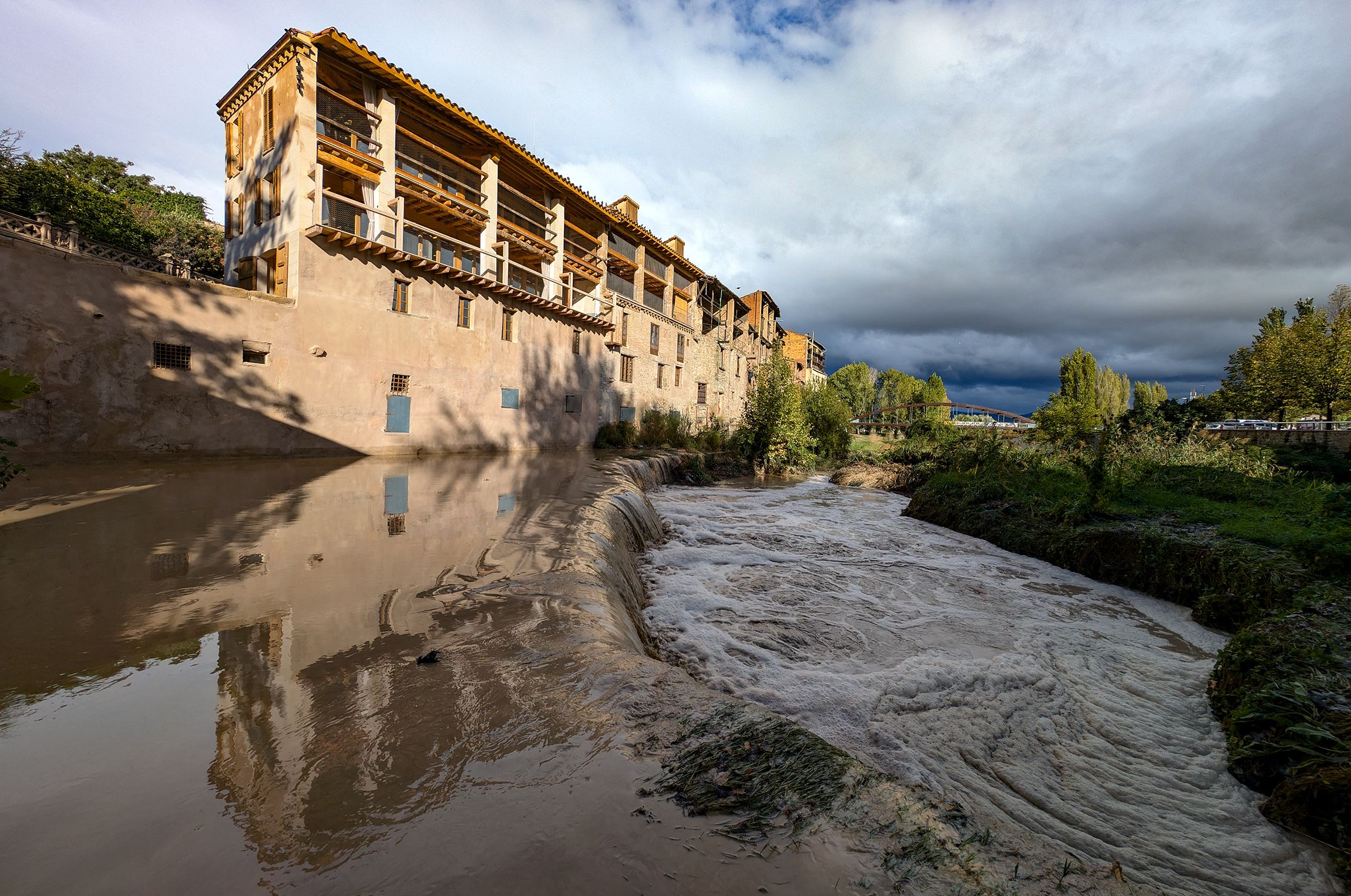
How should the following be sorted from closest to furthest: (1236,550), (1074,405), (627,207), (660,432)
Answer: (1236,550), (660,432), (627,207), (1074,405)

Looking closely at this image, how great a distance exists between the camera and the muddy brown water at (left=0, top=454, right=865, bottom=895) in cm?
168

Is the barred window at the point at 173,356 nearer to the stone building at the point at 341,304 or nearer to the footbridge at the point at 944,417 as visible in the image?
the stone building at the point at 341,304

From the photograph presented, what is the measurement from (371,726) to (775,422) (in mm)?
21690

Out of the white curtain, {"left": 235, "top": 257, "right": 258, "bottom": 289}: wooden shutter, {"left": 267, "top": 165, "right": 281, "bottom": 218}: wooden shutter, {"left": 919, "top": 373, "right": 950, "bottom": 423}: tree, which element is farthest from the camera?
{"left": 919, "top": 373, "right": 950, "bottom": 423}: tree

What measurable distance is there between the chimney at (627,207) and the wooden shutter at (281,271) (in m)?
17.2

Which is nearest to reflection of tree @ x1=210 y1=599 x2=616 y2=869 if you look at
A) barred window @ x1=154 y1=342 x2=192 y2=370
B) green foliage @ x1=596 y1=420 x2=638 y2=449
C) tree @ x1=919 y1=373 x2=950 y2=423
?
barred window @ x1=154 y1=342 x2=192 y2=370

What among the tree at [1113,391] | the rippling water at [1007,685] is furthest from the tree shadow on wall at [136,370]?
the tree at [1113,391]

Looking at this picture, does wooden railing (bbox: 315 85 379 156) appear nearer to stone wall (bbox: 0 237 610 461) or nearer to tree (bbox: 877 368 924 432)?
stone wall (bbox: 0 237 610 461)

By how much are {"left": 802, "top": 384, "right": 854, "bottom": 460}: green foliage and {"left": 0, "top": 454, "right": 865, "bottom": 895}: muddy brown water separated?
81.2ft

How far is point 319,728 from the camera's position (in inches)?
94.3

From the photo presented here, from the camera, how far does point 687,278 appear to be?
106ft

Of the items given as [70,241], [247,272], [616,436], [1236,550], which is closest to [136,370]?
[247,272]

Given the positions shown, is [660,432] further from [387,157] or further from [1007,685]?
[1007,685]

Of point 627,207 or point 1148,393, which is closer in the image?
point 627,207
